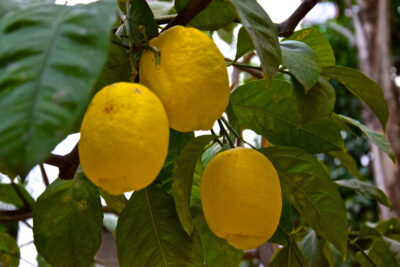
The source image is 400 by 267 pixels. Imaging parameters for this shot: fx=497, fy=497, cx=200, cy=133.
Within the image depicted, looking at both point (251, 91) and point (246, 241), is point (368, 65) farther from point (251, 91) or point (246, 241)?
point (246, 241)

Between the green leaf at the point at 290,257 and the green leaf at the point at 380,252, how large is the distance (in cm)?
18

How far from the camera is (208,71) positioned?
15.2 inches

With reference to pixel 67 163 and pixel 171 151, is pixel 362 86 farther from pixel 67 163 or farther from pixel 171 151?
pixel 67 163

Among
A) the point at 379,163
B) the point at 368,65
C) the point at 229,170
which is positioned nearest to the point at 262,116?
the point at 229,170

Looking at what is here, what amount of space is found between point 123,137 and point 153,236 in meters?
0.21

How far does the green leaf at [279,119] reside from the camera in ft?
1.92

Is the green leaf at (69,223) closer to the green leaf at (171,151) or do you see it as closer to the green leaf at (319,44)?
the green leaf at (171,151)

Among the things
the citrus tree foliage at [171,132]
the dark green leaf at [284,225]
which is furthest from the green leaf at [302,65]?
the dark green leaf at [284,225]

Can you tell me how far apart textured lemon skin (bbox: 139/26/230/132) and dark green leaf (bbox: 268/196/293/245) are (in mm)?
265

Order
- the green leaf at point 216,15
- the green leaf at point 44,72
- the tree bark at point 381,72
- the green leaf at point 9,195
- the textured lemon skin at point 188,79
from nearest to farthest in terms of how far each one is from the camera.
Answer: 1. the green leaf at point 44,72
2. the textured lemon skin at point 188,79
3. the green leaf at point 216,15
4. the green leaf at point 9,195
5. the tree bark at point 381,72

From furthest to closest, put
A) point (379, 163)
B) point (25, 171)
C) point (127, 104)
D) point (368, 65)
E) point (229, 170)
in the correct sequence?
1. point (368, 65)
2. point (379, 163)
3. point (229, 170)
4. point (127, 104)
5. point (25, 171)

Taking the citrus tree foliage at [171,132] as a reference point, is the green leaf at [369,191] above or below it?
below

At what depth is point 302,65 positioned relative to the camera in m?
0.44

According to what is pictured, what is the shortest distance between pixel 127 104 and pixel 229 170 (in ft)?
0.45
